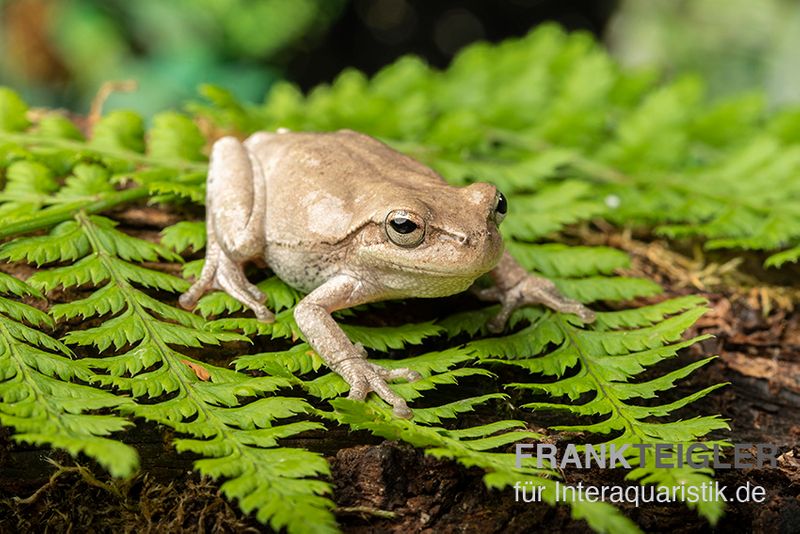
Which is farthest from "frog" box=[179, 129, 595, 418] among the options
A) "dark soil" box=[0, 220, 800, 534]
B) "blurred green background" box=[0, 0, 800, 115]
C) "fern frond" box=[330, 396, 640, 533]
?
"blurred green background" box=[0, 0, 800, 115]

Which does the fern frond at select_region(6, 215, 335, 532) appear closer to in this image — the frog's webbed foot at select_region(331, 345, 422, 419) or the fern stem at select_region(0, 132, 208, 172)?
the frog's webbed foot at select_region(331, 345, 422, 419)

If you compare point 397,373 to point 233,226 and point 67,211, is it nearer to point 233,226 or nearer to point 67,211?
point 233,226

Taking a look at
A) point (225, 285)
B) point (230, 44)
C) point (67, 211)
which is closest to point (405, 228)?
point (225, 285)

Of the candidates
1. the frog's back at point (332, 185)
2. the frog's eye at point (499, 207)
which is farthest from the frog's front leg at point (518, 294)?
the frog's back at point (332, 185)

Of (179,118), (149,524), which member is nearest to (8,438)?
(149,524)

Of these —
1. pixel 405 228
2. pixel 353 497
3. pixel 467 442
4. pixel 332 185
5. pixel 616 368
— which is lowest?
pixel 353 497

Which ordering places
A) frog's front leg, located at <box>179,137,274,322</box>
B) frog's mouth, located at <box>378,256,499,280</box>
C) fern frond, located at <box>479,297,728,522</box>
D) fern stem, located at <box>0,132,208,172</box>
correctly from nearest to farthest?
fern frond, located at <box>479,297,728,522</box> → frog's mouth, located at <box>378,256,499,280</box> → frog's front leg, located at <box>179,137,274,322</box> → fern stem, located at <box>0,132,208,172</box>
